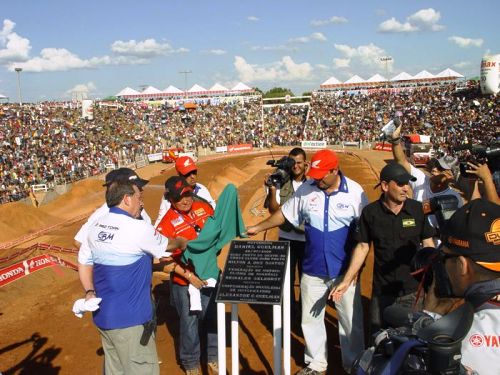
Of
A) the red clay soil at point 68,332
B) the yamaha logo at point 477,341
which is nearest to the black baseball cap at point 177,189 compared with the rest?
the red clay soil at point 68,332

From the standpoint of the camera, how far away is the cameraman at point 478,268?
156 centimetres

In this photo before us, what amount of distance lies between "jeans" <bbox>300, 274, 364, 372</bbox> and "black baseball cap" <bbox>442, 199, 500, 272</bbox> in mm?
3140

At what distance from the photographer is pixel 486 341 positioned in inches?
61.7

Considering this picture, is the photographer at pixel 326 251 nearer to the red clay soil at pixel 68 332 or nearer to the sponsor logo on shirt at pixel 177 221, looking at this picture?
the red clay soil at pixel 68 332

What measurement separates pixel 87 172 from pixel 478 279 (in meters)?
31.5

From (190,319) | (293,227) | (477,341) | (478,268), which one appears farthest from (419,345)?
(293,227)

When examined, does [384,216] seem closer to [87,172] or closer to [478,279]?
[478,279]

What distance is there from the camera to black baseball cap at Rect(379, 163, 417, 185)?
159 inches

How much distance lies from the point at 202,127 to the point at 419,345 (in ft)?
171

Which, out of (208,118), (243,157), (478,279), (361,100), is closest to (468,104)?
(361,100)

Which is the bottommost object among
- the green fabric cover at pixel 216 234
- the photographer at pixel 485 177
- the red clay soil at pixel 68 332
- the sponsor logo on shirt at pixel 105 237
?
the red clay soil at pixel 68 332

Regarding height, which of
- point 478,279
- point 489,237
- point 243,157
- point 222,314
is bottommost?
point 243,157

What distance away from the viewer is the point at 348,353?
477cm

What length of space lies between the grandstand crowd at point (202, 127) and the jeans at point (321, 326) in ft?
67.2
